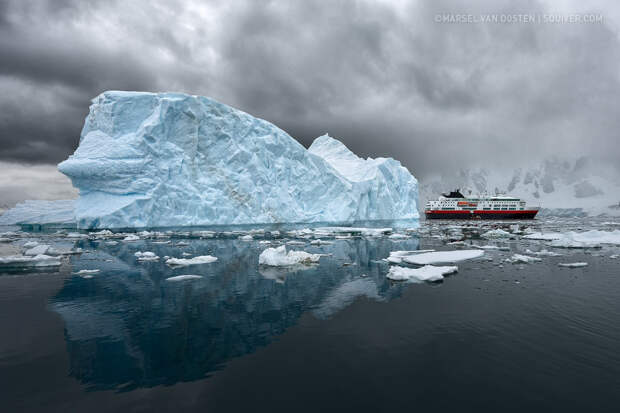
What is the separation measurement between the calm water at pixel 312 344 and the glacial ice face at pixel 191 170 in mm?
28174

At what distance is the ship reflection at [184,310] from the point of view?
5500 mm

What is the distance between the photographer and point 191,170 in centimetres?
4244

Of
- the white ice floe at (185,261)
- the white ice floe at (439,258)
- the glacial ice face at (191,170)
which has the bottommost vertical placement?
the white ice floe at (185,261)

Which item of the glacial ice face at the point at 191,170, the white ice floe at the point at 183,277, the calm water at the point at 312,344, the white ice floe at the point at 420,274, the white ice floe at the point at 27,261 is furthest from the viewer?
the glacial ice face at the point at 191,170

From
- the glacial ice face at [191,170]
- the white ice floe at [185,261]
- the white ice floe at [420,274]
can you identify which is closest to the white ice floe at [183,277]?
the white ice floe at [185,261]

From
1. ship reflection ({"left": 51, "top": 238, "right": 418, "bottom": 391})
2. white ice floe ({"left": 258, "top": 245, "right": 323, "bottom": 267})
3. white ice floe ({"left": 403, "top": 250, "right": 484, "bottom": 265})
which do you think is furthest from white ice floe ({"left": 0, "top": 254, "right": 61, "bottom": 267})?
white ice floe ({"left": 403, "top": 250, "right": 484, "bottom": 265})

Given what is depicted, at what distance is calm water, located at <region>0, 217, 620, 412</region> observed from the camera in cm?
449

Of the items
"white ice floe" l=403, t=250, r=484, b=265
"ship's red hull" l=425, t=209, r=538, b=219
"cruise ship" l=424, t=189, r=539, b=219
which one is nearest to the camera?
"white ice floe" l=403, t=250, r=484, b=265

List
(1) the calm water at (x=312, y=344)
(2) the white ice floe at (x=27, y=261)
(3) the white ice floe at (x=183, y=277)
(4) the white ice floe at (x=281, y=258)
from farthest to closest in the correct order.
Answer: (4) the white ice floe at (x=281, y=258) < (2) the white ice floe at (x=27, y=261) < (3) the white ice floe at (x=183, y=277) < (1) the calm water at (x=312, y=344)

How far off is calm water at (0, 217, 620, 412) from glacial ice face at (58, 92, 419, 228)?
28174 millimetres

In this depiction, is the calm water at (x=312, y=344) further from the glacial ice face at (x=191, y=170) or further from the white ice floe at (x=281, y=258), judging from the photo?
the glacial ice face at (x=191, y=170)

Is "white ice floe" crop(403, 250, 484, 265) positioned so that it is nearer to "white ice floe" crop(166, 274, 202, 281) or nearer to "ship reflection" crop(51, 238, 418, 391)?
"ship reflection" crop(51, 238, 418, 391)

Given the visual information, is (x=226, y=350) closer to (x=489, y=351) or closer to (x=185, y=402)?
(x=185, y=402)

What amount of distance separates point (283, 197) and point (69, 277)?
38327 millimetres
